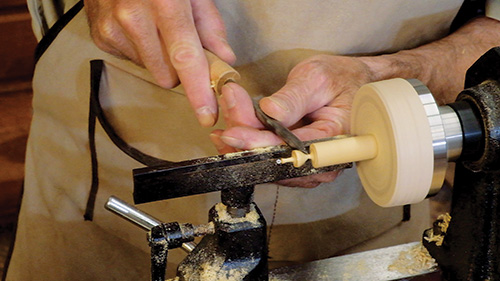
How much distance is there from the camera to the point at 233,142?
74cm

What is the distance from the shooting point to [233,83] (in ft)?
2.60

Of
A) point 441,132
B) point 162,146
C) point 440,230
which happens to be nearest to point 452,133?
point 441,132

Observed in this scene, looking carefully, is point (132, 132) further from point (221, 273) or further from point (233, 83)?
point (221, 273)

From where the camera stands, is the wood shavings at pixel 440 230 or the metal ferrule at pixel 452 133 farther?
the wood shavings at pixel 440 230

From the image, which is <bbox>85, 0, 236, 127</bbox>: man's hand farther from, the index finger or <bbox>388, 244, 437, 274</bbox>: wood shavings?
<bbox>388, 244, 437, 274</bbox>: wood shavings

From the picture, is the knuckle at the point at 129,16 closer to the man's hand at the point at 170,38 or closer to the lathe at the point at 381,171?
the man's hand at the point at 170,38

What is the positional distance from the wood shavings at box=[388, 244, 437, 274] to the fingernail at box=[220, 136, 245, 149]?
28 cm

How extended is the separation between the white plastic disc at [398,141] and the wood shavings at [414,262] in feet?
0.51

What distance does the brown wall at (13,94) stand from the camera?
63.6 inches

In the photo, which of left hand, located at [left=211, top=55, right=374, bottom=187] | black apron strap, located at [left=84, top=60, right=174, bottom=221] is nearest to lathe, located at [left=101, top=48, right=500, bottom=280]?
left hand, located at [left=211, top=55, right=374, bottom=187]

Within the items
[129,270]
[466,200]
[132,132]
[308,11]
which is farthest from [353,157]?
[129,270]

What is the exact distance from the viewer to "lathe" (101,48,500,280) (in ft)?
1.94

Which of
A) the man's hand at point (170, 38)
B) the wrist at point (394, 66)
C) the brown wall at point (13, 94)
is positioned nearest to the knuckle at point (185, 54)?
the man's hand at point (170, 38)

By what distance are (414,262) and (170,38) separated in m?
0.50
